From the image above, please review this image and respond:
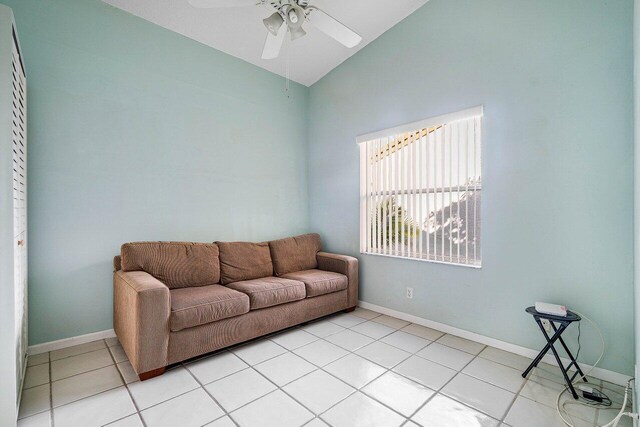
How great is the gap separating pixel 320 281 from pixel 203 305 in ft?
4.01

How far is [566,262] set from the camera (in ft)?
7.23

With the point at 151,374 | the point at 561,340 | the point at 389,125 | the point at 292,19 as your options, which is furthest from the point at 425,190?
the point at 151,374

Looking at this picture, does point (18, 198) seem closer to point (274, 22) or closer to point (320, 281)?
point (274, 22)

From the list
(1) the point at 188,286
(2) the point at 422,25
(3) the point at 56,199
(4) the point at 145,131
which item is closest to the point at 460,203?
(2) the point at 422,25

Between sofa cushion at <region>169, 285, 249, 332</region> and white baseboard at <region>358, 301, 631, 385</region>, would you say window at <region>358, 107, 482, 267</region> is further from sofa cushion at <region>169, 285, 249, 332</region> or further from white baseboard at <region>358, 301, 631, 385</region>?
sofa cushion at <region>169, 285, 249, 332</region>

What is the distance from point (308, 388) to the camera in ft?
6.46

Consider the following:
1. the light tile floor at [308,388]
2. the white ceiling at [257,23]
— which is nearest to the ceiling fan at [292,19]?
the white ceiling at [257,23]

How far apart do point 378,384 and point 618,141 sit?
229cm

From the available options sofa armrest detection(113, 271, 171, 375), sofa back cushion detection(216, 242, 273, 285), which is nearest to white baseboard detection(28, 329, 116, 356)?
sofa armrest detection(113, 271, 171, 375)

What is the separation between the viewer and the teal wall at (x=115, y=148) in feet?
8.01

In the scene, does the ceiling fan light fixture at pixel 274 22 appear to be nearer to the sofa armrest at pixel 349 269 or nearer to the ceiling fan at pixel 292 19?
the ceiling fan at pixel 292 19

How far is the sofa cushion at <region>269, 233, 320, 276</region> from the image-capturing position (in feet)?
11.4

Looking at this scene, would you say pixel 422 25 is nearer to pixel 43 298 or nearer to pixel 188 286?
pixel 188 286

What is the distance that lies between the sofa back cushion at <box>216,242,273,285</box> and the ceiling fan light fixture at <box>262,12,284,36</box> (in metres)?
2.08
